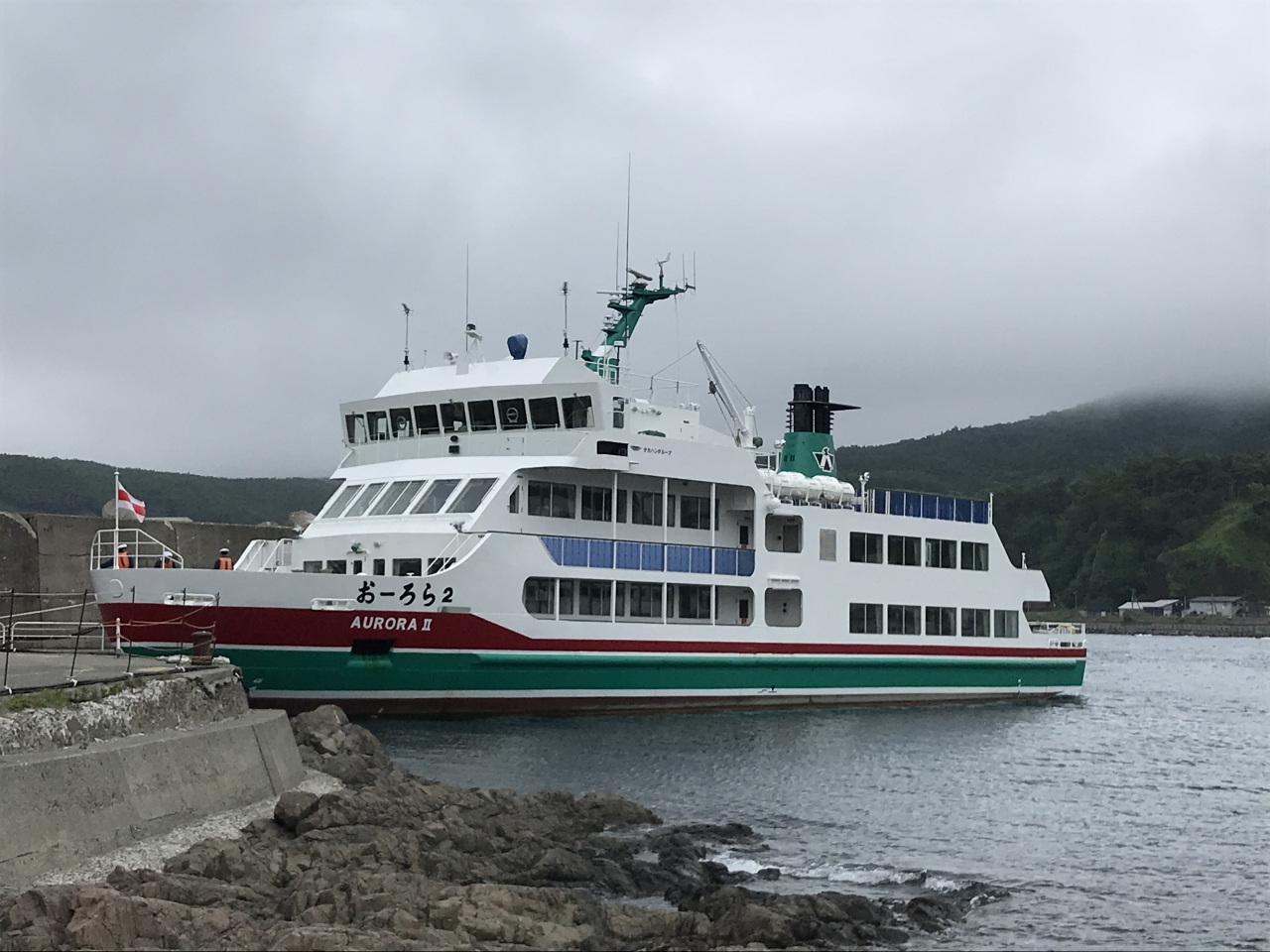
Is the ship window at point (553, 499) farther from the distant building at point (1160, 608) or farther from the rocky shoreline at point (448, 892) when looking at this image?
the distant building at point (1160, 608)

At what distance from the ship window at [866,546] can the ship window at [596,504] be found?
626cm

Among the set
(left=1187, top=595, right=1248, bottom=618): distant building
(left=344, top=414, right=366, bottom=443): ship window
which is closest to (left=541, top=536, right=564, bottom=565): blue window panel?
(left=344, top=414, right=366, bottom=443): ship window

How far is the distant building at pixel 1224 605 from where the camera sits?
127812 millimetres

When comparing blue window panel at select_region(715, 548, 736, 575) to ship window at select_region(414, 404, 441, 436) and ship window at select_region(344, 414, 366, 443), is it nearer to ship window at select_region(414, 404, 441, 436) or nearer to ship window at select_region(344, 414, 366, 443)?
ship window at select_region(414, 404, 441, 436)

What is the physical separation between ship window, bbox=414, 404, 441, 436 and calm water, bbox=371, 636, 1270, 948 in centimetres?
647

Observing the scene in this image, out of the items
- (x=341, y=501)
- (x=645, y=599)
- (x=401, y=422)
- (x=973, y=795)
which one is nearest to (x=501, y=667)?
(x=645, y=599)

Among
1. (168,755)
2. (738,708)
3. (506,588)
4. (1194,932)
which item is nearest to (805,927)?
(1194,932)

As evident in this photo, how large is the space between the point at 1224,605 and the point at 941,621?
105249mm

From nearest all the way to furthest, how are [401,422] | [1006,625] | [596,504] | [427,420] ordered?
[596,504]
[427,420]
[401,422]
[1006,625]

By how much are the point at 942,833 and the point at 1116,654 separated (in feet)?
204

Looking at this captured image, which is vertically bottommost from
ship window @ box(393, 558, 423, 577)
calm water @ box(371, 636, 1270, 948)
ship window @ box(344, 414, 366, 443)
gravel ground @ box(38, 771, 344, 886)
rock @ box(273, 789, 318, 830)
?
calm water @ box(371, 636, 1270, 948)

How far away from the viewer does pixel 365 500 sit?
28359 mm

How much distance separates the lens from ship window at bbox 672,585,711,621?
29.0 metres

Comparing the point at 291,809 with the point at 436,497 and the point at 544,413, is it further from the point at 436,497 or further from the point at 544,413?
the point at 544,413
